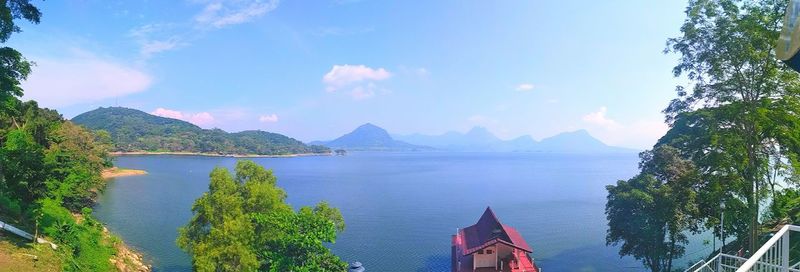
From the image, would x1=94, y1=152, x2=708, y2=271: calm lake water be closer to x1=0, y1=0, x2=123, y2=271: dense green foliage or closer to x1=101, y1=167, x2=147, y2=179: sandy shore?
x1=101, y1=167, x2=147, y2=179: sandy shore

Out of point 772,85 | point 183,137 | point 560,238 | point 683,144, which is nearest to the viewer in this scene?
point 772,85

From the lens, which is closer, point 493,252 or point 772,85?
point 772,85

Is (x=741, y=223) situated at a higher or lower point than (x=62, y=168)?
lower

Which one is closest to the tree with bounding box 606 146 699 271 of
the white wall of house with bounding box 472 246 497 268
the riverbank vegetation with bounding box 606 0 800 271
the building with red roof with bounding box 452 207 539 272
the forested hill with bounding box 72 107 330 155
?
the riverbank vegetation with bounding box 606 0 800 271

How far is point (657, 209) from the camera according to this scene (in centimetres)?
1964

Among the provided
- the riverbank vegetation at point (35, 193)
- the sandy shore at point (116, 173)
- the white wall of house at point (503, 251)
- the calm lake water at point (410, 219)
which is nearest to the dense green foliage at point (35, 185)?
the riverbank vegetation at point (35, 193)

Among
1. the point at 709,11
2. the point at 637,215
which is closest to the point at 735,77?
the point at 709,11

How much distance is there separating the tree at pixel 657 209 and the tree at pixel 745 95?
222 inches

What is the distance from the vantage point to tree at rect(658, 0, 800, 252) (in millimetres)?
10852

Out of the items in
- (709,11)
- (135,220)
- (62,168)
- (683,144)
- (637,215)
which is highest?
(709,11)

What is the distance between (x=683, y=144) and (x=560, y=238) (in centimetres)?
1297

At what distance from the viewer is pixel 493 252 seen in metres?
21.4

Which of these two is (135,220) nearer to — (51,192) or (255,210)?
(51,192)

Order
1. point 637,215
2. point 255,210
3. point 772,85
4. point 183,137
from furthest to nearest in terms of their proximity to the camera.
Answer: point 183,137, point 637,215, point 255,210, point 772,85
